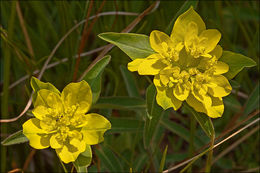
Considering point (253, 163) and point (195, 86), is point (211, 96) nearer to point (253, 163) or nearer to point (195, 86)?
point (195, 86)

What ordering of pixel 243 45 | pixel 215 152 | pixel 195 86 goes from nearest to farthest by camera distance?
pixel 195 86
pixel 215 152
pixel 243 45

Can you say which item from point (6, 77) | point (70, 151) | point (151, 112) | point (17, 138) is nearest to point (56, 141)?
point (70, 151)

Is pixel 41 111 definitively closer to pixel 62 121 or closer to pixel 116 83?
pixel 62 121

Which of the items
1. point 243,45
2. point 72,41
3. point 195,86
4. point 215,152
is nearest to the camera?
point 195,86

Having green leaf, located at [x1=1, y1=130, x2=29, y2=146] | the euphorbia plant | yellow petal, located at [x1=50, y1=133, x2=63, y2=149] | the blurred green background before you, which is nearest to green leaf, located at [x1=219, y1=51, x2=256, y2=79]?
the euphorbia plant

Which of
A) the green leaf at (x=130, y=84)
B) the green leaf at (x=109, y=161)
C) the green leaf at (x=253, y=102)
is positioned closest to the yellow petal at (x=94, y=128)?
the green leaf at (x=109, y=161)

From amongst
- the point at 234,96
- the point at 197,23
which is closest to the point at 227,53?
the point at 197,23
